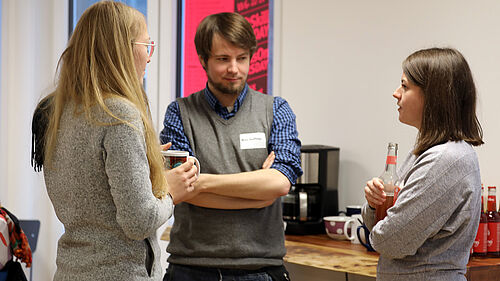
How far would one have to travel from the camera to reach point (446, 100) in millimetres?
1662

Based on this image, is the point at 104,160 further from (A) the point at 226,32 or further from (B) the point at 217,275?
(A) the point at 226,32

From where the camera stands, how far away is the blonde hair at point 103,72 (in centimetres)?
141

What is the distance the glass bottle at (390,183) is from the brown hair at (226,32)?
25.9 inches

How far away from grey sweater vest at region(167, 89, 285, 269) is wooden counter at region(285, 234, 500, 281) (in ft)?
1.20

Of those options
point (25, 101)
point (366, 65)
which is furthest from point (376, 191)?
point (25, 101)

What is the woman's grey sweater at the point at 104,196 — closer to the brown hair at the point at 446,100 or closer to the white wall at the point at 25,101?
the brown hair at the point at 446,100

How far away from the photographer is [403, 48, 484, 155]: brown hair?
1662 millimetres

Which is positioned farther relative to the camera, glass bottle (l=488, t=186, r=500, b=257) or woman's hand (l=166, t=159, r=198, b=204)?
glass bottle (l=488, t=186, r=500, b=257)

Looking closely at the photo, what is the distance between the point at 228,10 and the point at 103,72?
276 cm

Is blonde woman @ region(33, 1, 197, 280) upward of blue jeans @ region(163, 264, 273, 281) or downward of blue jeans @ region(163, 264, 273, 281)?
upward

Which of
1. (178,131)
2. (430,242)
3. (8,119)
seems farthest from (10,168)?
(430,242)

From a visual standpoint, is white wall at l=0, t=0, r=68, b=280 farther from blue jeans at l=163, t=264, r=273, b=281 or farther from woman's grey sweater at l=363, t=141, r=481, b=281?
woman's grey sweater at l=363, t=141, r=481, b=281

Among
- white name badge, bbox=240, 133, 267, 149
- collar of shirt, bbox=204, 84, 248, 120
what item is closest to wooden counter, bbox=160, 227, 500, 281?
white name badge, bbox=240, 133, 267, 149

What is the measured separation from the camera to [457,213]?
1611mm
